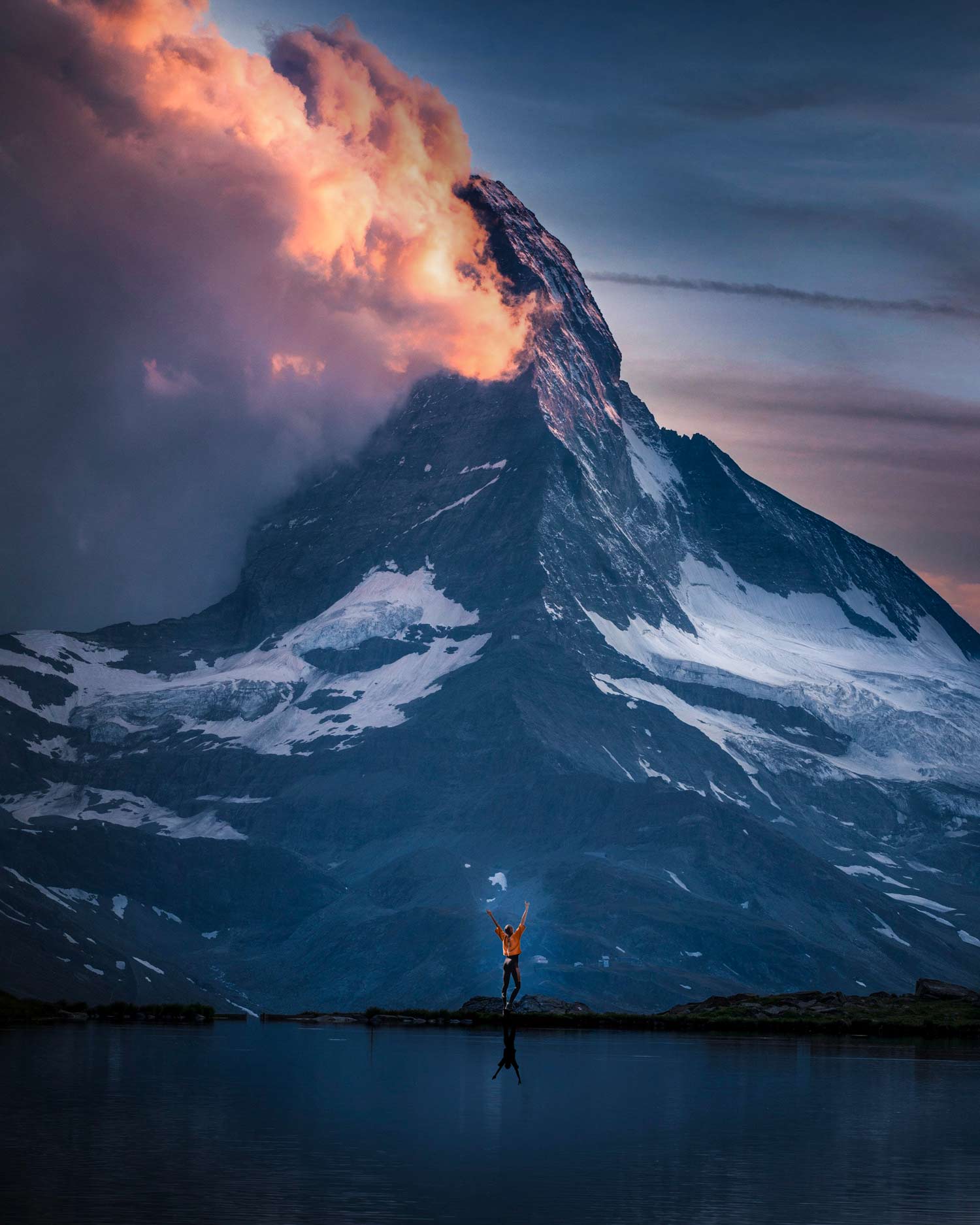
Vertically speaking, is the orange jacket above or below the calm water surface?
above

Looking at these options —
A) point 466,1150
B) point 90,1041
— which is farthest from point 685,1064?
point 466,1150

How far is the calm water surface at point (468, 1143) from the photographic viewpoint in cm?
4809

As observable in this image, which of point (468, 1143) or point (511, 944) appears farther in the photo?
point (511, 944)

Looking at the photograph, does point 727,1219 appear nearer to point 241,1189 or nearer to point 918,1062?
point 241,1189

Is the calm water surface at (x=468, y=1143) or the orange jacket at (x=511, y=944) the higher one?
the orange jacket at (x=511, y=944)

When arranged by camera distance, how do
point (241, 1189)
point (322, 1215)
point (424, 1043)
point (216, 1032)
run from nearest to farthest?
point (322, 1215) → point (241, 1189) → point (424, 1043) → point (216, 1032)

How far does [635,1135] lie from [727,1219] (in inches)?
744

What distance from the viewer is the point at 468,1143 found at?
6112 cm

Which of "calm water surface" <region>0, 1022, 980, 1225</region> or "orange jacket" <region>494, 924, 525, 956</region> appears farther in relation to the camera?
"orange jacket" <region>494, 924, 525, 956</region>

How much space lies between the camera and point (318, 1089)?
8450 centimetres

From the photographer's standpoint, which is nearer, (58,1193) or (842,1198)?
(58,1193)

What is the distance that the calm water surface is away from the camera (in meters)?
48.1

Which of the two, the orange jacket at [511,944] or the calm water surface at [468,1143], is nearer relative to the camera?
the calm water surface at [468,1143]

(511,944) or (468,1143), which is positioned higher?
(511,944)
